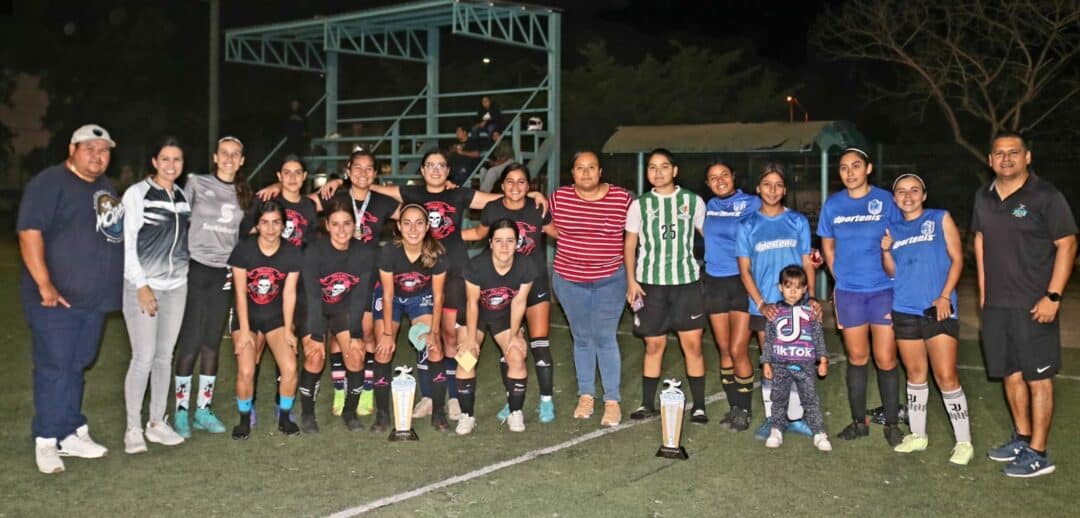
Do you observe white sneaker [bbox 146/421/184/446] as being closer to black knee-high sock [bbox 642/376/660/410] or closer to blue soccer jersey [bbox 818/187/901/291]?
black knee-high sock [bbox 642/376/660/410]

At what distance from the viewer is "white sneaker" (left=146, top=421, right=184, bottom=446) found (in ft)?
22.2

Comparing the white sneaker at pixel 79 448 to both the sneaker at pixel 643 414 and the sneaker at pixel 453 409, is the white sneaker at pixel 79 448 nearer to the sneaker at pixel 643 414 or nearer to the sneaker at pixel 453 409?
the sneaker at pixel 453 409

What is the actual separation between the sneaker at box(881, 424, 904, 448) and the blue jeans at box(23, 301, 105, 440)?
4.83 meters

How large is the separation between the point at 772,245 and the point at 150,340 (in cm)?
391

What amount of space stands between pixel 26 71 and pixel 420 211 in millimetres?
44773

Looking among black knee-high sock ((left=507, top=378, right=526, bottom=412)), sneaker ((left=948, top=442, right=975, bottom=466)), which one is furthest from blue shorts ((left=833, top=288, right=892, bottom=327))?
black knee-high sock ((left=507, top=378, right=526, bottom=412))

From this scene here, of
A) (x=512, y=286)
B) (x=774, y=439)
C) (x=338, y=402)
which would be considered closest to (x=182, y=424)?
(x=338, y=402)

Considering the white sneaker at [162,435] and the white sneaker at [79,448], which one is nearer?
the white sneaker at [79,448]

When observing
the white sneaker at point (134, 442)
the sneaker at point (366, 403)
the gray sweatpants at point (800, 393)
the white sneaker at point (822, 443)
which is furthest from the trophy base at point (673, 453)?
the white sneaker at point (134, 442)

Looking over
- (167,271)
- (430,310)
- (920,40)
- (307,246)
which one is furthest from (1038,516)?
(920,40)

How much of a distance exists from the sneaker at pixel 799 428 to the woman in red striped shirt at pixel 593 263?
1.13 m

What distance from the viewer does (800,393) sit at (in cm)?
690

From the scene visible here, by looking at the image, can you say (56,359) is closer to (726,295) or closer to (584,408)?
(584,408)

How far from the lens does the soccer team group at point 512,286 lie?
20.2 feet
